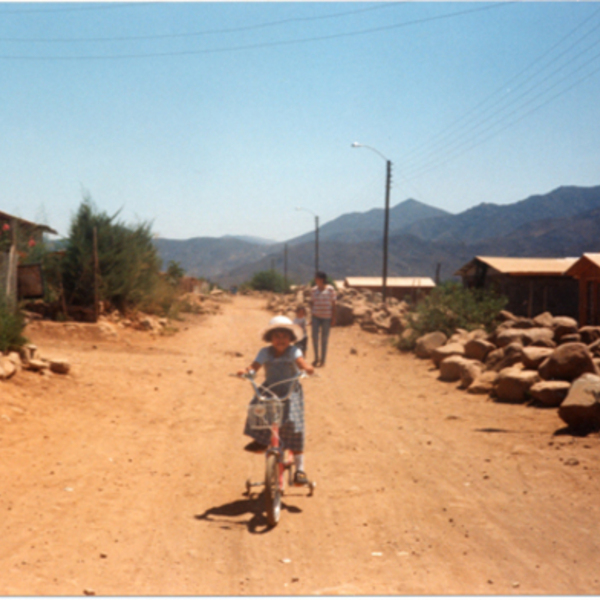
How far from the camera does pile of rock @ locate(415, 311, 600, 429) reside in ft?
27.1

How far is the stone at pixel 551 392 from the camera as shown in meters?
9.55

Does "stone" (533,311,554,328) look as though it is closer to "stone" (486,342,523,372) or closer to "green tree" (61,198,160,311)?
"stone" (486,342,523,372)

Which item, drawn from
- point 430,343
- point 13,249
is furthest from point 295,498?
point 430,343

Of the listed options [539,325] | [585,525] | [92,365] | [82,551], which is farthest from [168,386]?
[539,325]

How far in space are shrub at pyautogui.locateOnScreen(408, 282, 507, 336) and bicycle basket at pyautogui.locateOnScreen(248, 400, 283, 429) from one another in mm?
12873

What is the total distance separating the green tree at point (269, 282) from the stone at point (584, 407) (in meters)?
74.4

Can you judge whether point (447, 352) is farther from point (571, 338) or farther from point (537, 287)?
point (537, 287)

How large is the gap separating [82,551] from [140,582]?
2.30 ft

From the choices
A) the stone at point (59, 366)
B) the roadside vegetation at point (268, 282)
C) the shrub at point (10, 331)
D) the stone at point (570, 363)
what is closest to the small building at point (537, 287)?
the stone at point (570, 363)

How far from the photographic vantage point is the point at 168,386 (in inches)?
460

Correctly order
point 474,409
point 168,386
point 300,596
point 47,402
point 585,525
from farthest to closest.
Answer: point 168,386, point 474,409, point 47,402, point 585,525, point 300,596

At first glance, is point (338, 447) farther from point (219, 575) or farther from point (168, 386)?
point (168, 386)

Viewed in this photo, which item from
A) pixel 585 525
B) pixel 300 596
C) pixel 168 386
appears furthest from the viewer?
pixel 168 386

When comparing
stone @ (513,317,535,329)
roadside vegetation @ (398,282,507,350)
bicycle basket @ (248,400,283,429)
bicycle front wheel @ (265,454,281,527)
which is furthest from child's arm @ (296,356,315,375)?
roadside vegetation @ (398,282,507,350)
